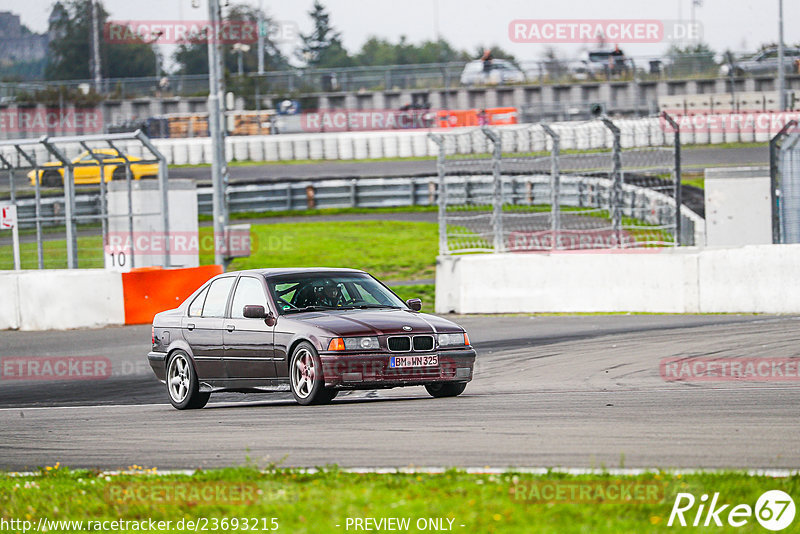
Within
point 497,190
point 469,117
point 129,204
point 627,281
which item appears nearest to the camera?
point 627,281

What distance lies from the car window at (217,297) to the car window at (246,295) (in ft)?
0.44

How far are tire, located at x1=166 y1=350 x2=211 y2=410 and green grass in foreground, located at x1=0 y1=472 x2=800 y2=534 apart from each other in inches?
160

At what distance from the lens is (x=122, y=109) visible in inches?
2146

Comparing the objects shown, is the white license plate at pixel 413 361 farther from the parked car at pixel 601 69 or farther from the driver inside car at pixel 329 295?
the parked car at pixel 601 69

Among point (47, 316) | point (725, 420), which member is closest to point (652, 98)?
point (47, 316)

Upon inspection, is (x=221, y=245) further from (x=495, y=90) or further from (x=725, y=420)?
(x=495, y=90)

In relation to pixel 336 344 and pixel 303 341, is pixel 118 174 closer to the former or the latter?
pixel 303 341

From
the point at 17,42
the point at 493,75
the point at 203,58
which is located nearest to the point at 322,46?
the point at 203,58

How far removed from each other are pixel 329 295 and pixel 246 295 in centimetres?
80

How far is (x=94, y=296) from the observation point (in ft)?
62.4

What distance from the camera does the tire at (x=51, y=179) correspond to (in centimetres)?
2082

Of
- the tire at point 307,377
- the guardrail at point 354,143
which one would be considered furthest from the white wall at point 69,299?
the guardrail at point 354,143

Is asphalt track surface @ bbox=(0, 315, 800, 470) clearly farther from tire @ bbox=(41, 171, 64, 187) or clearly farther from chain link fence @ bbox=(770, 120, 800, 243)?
tire @ bbox=(41, 171, 64, 187)

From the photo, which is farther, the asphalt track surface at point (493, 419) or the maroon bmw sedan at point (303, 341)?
the maroon bmw sedan at point (303, 341)
